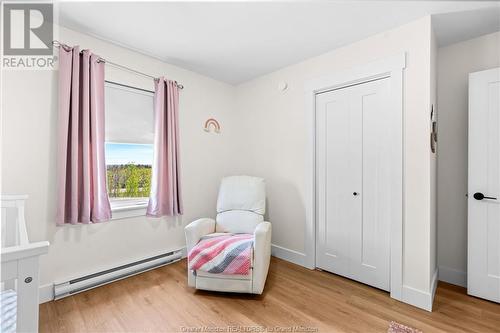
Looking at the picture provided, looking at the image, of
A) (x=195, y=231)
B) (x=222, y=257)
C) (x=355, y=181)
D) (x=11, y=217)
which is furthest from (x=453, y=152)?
(x=11, y=217)

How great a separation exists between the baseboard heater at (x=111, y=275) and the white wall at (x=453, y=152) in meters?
2.99

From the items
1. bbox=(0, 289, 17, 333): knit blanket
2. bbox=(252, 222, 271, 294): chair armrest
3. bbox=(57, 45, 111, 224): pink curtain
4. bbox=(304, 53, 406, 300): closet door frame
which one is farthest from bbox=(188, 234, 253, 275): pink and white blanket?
bbox=(304, 53, 406, 300): closet door frame

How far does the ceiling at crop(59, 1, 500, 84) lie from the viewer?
1866 millimetres

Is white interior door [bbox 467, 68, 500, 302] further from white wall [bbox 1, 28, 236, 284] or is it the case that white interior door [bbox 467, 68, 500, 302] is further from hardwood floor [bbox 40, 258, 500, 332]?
white wall [bbox 1, 28, 236, 284]

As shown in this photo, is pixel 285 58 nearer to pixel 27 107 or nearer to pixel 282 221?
pixel 282 221

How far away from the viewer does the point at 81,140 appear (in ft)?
7.13

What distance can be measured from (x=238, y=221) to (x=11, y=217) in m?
1.97

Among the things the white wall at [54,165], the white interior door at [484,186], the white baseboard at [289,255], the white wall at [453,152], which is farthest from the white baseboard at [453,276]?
the white wall at [54,165]

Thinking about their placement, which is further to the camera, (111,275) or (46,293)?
(111,275)

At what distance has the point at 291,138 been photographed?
2.96 m

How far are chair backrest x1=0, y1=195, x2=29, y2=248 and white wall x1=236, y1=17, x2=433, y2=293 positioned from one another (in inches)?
95.5

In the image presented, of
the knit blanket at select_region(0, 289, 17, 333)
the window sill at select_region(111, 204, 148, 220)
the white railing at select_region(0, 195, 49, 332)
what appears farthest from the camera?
the window sill at select_region(111, 204, 148, 220)

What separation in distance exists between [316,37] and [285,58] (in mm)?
515

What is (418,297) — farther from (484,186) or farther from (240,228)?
(240,228)
